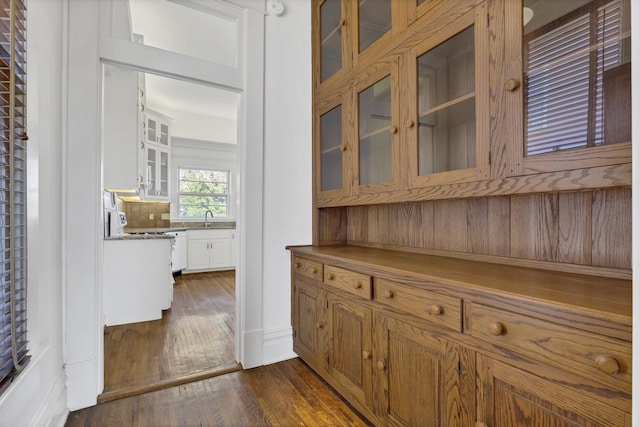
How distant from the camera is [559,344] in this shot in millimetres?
841

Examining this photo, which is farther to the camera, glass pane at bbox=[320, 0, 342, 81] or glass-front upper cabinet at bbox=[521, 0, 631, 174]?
glass pane at bbox=[320, 0, 342, 81]

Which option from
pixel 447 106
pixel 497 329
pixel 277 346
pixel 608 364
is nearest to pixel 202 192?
pixel 277 346

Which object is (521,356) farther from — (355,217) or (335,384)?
(355,217)

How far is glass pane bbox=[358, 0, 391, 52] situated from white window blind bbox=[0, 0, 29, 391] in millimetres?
1646

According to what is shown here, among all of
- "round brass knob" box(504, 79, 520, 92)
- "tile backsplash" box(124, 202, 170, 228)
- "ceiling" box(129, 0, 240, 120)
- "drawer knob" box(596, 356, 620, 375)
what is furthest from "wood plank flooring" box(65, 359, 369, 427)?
"tile backsplash" box(124, 202, 170, 228)

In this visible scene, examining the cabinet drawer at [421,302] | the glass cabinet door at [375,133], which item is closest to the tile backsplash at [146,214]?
the glass cabinet door at [375,133]

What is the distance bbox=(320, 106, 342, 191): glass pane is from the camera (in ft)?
7.26

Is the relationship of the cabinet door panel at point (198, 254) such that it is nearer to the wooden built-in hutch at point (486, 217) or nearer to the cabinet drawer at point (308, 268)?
the cabinet drawer at point (308, 268)

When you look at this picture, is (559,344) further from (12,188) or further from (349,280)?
(12,188)

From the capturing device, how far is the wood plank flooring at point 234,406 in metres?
1.68

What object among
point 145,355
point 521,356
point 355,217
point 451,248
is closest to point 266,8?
point 355,217

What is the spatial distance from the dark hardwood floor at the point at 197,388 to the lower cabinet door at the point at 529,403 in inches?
34.7

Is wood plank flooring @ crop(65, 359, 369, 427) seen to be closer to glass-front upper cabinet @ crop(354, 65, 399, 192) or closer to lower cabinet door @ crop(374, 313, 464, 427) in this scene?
lower cabinet door @ crop(374, 313, 464, 427)

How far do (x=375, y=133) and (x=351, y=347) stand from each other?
1.25m
